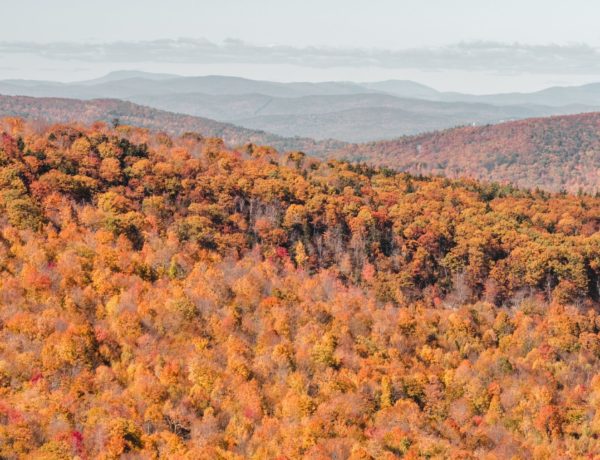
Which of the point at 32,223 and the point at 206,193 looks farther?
the point at 206,193

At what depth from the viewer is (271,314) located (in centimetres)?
9850

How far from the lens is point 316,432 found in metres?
69.7

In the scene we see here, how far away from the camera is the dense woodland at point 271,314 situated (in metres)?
70.6

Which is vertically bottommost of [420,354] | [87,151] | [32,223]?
[420,354]

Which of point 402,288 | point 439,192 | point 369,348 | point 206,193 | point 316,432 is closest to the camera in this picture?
point 316,432

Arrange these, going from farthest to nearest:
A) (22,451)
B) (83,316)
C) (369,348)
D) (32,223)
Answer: (32,223)
(369,348)
(83,316)
(22,451)

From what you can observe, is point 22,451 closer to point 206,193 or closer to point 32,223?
point 32,223

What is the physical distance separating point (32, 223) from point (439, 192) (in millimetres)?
106681

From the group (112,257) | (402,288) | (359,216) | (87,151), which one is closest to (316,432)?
(112,257)

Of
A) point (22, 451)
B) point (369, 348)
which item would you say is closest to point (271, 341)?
point (369, 348)

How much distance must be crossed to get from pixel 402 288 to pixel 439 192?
2198 inches

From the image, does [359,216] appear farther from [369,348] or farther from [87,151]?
[87,151]

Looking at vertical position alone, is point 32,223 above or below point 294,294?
above

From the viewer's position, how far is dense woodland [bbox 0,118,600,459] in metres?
70.6
